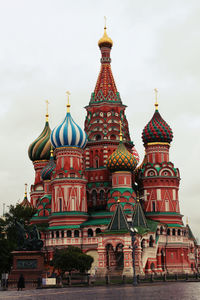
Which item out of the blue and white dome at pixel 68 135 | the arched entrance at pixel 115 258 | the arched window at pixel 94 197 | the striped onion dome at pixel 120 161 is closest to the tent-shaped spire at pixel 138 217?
the arched entrance at pixel 115 258

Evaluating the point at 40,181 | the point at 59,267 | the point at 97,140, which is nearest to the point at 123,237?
the point at 59,267

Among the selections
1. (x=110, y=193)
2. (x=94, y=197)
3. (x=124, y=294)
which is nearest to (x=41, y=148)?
(x=94, y=197)

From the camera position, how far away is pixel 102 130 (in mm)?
61781

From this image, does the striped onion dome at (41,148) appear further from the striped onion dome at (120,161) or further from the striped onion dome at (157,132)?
the striped onion dome at (120,161)

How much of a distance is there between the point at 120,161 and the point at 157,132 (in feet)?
25.4

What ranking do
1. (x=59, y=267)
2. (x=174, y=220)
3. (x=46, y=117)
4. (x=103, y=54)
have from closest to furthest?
(x=59, y=267) → (x=174, y=220) → (x=103, y=54) → (x=46, y=117)

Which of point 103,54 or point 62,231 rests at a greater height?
point 103,54

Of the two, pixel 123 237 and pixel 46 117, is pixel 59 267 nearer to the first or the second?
pixel 123 237

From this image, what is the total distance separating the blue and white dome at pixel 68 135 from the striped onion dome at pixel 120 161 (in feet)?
13.2

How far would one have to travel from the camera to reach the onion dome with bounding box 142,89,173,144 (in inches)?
2394

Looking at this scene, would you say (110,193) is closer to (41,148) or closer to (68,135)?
(68,135)

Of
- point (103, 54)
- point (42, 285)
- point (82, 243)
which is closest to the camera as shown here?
point (42, 285)

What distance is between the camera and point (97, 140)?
61812mm

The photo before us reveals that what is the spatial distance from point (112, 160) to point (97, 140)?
643 cm
